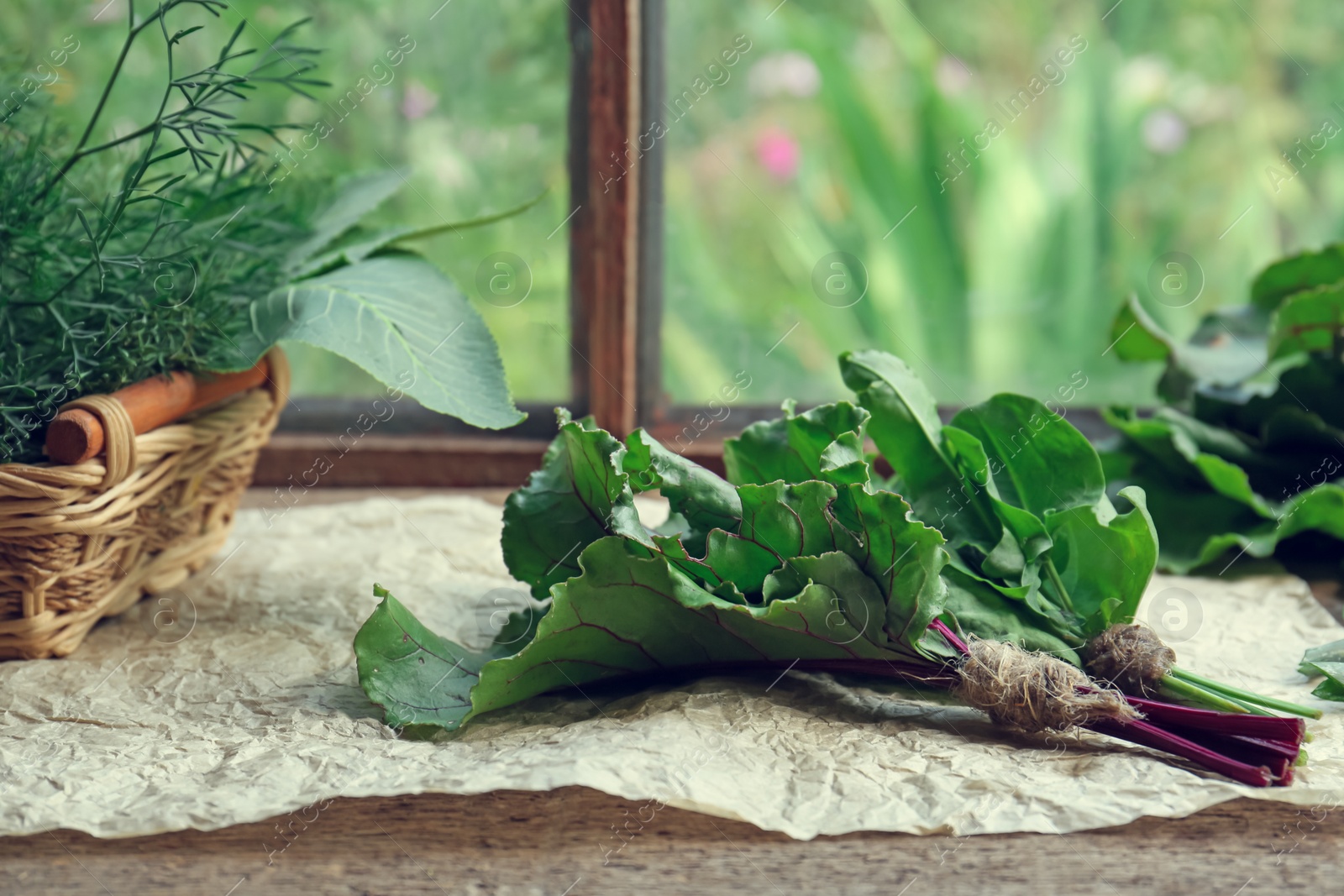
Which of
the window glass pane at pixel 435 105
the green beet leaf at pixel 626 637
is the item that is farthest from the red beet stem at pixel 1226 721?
the window glass pane at pixel 435 105

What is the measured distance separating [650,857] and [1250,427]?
0.73 m

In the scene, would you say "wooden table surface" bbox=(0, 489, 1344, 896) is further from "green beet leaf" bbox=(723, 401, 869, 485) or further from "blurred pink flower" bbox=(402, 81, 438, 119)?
"blurred pink flower" bbox=(402, 81, 438, 119)

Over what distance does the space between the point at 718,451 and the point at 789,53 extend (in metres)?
0.66

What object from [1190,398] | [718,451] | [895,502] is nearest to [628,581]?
[895,502]

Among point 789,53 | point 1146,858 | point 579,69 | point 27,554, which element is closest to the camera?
point 1146,858

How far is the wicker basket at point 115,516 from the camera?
593 mm

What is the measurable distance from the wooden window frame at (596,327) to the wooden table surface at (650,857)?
0.59 meters

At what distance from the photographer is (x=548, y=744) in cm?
55

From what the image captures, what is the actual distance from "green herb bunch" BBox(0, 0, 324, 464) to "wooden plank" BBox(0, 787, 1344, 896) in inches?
10.9

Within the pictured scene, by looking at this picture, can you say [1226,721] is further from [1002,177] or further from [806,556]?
[1002,177]

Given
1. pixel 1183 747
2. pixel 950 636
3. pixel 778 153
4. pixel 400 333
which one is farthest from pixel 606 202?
pixel 1183 747

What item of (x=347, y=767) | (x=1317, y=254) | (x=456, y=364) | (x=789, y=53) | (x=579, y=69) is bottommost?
(x=347, y=767)

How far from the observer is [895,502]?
1.78 ft

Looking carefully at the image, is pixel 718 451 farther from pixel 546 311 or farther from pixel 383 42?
pixel 383 42
